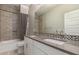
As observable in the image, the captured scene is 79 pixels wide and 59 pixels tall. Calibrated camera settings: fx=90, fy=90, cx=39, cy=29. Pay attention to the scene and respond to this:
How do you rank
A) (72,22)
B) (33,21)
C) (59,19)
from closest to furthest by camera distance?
1. (72,22)
2. (59,19)
3. (33,21)

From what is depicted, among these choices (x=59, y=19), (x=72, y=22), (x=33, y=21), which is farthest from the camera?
(x=33, y=21)

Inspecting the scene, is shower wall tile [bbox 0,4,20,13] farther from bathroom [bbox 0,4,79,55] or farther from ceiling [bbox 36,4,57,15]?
ceiling [bbox 36,4,57,15]

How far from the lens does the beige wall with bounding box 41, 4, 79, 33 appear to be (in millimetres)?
1206

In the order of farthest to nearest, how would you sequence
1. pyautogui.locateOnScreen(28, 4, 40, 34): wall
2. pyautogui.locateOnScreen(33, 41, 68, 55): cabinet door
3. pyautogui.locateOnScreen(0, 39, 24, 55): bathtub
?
pyautogui.locateOnScreen(28, 4, 40, 34): wall < pyautogui.locateOnScreen(0, 39, 24, 55): bathtub < pyautogui.locateOnScreen(33, 41, 68, 55): cabinet door

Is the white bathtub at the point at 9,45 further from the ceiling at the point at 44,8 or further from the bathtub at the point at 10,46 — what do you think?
the ceiling at the point at 44,8

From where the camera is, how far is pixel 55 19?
130 centimetres

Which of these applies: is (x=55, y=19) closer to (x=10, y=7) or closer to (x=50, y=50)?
(x=50, y=50)

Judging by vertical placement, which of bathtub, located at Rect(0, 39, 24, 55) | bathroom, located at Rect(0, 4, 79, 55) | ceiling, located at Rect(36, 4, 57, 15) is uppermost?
ceiling, located at Rect(36, 4, 57, 15)

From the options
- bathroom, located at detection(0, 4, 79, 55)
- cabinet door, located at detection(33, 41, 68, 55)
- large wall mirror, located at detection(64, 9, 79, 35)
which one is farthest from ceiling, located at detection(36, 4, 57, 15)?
cabinet door, located at detection(33, 41, 68, 55)

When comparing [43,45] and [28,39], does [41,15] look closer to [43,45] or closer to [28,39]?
[28,39]

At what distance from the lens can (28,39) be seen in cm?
134

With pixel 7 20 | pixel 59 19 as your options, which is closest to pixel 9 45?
pixel 7 20

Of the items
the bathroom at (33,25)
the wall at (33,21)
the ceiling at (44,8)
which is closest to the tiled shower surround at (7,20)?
the bathroom at (33,25)
